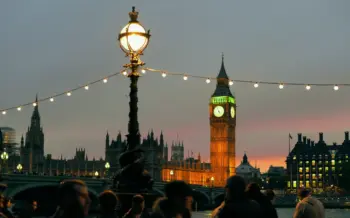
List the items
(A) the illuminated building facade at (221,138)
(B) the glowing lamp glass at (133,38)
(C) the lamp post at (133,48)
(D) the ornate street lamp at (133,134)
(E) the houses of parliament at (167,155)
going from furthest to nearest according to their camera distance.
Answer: (A) the illuminated building facade at (221,138), (E) the houses of parliament at (167,155), (B) the glowing lamp glass at (133,38), (C) the lamp post at (133,48), (D) the ornate street lamp at (133,134)

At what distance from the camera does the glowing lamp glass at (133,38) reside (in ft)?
34.7

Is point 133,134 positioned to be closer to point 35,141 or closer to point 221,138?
point 221,138

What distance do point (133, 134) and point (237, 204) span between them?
4457 mm

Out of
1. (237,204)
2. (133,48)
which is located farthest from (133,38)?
(237,204)

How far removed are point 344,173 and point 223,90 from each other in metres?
29.5

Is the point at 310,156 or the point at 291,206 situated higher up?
the point at 310,156

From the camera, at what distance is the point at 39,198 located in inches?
3164

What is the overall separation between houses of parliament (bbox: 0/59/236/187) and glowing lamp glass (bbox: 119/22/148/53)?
103217 mm

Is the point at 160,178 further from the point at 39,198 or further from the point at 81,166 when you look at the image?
the point at 39,198

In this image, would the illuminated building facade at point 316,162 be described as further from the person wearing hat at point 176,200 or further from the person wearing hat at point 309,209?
the person wearing hat at point 176,200

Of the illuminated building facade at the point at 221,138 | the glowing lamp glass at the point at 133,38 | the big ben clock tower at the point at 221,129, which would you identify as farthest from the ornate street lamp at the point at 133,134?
the big ben clock tower at the point at 221,129

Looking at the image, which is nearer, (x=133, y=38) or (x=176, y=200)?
(x=176, y=200)

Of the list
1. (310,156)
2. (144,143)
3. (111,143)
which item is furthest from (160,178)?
(310,156)

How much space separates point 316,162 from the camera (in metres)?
158
